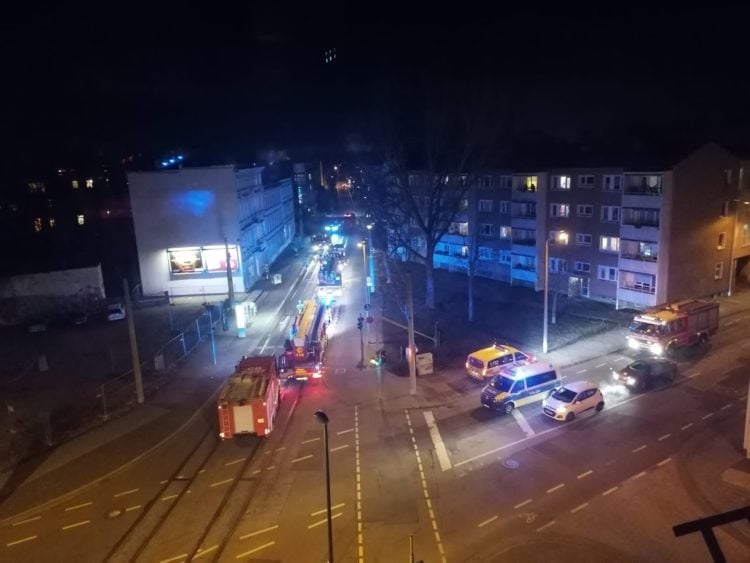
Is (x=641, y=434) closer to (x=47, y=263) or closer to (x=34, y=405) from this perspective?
(x=34, y=405)

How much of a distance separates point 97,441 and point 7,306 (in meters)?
24.6

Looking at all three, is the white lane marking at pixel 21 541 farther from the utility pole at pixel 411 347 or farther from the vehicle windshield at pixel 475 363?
the vehicle windshield at pixel 475 363

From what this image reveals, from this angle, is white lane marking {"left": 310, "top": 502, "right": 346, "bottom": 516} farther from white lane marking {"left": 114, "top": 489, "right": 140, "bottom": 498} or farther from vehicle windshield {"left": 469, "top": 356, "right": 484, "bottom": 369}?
vehicle windshield {"left": 469, "top": 356, "right": 484, "bottom": 369}

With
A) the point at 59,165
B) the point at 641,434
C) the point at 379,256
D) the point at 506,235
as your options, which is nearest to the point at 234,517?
the point at 641,434

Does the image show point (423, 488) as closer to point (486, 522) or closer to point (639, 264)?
point (486, 522)

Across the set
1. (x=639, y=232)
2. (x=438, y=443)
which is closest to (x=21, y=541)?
(x=438, y=443)

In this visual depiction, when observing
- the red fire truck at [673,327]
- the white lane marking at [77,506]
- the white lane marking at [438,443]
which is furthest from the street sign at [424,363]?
the white lane marking at [77,506]

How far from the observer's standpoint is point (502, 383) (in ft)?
75.8

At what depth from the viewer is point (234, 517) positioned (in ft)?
53.8

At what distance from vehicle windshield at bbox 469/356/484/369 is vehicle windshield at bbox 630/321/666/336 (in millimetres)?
9026

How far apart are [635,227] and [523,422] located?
19.7 m

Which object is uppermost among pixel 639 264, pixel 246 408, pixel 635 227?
pixel 635 227

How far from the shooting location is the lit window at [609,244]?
37350 millimetres

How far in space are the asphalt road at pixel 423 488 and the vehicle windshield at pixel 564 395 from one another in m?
0.92
